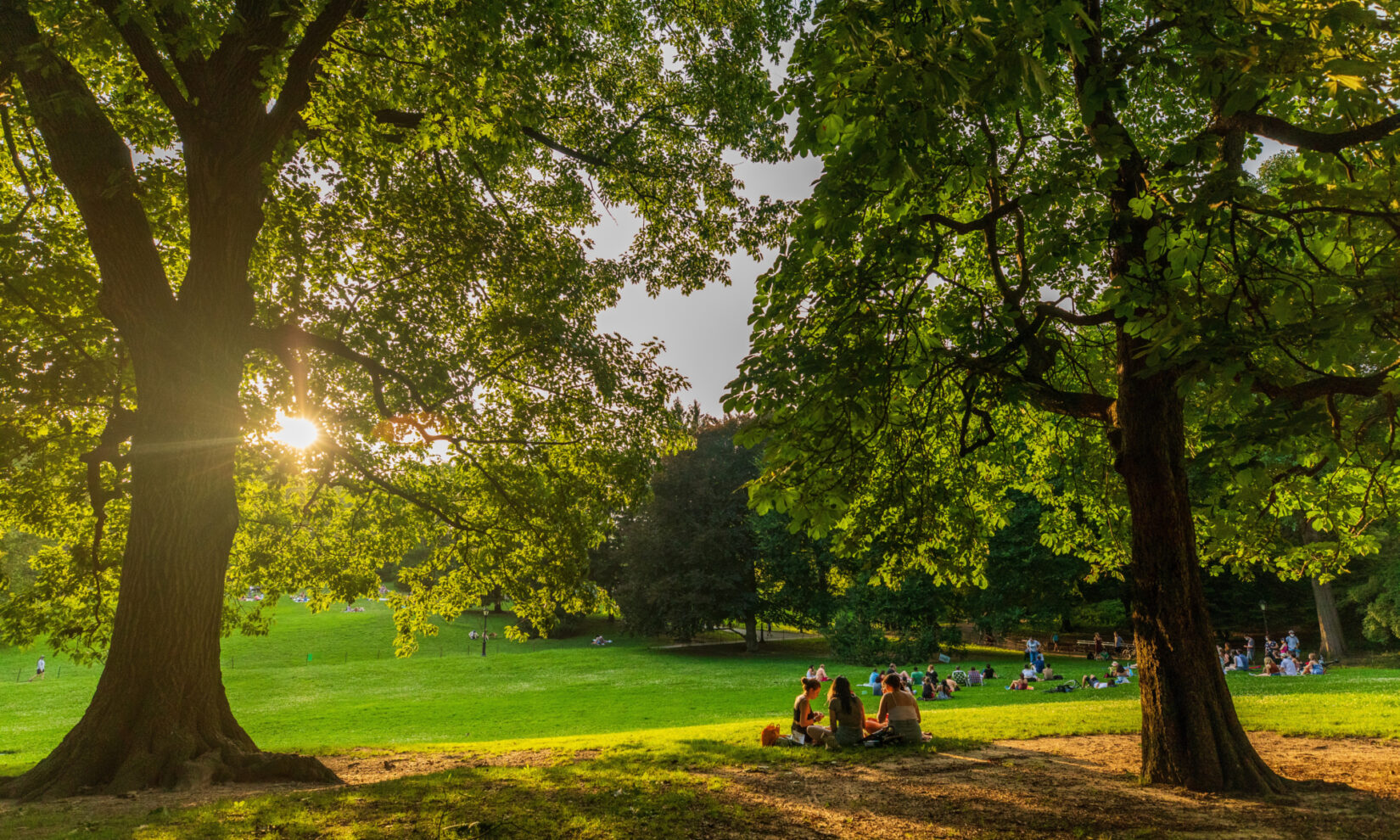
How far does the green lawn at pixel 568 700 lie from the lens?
1398 cm

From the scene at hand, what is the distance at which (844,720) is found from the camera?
11.0 meters

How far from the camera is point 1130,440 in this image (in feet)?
27.9

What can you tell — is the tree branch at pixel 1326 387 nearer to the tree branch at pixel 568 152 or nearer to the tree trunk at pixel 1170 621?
the tree trunk at pixel 1170 621

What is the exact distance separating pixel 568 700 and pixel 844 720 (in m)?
18.7

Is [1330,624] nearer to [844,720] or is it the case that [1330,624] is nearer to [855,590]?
[855,590]

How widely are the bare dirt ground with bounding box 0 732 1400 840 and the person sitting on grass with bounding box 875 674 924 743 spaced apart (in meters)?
0.82

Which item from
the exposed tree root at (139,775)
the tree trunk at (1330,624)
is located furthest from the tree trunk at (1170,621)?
the tree trunk at (1330,624)

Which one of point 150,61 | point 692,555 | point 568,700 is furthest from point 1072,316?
point 692,555

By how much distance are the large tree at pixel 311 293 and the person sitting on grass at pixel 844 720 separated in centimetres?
556

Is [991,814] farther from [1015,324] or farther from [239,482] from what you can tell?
[239,482]

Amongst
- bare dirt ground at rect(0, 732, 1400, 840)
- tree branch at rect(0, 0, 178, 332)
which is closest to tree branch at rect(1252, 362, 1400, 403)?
bare dirt ground at rect(0, 732, 1400, 840)

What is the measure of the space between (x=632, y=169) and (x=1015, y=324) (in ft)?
26.0

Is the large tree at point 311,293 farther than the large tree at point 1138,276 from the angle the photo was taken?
Yes

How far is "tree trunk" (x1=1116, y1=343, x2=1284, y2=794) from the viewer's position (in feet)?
25.2
